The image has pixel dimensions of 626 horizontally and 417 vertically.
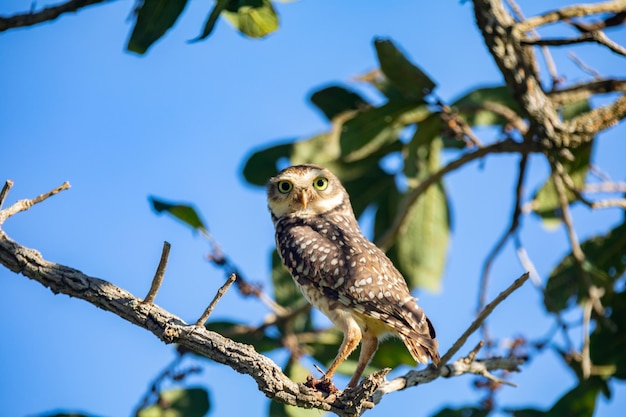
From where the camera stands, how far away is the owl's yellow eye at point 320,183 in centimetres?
560

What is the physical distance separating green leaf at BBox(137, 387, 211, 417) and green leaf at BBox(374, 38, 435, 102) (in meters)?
2.24

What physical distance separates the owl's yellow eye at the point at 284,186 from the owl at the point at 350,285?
0.12 meters

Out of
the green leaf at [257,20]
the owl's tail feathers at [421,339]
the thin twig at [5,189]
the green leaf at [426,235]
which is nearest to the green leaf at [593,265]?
the green leaf at [426,235]

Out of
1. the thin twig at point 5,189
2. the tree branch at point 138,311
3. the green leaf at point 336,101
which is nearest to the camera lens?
the thin twig at point 5,189

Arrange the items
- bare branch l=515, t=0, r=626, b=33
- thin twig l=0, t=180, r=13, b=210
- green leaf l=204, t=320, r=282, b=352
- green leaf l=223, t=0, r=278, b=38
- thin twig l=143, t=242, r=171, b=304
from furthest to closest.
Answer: green leaf l=204, t=320, r=282, b=352 < bare branch l=515, t=0, r=626, b=33 < green leaf l=223, t=0, r=278, b=38 < thin twig l=0, t=180, r=13, b=210 < thin twig l=143, t=242, r=171, b=304

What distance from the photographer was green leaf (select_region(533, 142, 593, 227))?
5.97 m

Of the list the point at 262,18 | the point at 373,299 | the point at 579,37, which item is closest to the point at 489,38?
the point at 579,37

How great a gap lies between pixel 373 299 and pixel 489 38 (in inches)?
62.3

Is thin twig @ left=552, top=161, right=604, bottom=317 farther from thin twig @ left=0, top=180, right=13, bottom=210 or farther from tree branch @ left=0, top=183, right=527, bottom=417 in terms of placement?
thin twig @ left=0, top=180, right=13, bottom=210

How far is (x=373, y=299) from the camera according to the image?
14.3 ft

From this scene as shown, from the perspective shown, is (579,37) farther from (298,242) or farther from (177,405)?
(177,405)

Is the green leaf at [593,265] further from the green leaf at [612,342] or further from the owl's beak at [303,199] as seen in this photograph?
the owl's beak at [303,199]

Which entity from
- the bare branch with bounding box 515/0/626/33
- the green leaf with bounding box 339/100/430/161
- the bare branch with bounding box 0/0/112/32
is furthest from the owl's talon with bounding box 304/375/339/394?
the bare branch with bounding box 515/0/626/33

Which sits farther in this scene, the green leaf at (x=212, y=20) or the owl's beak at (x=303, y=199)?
the owl's beak at (x=303, y=199)
